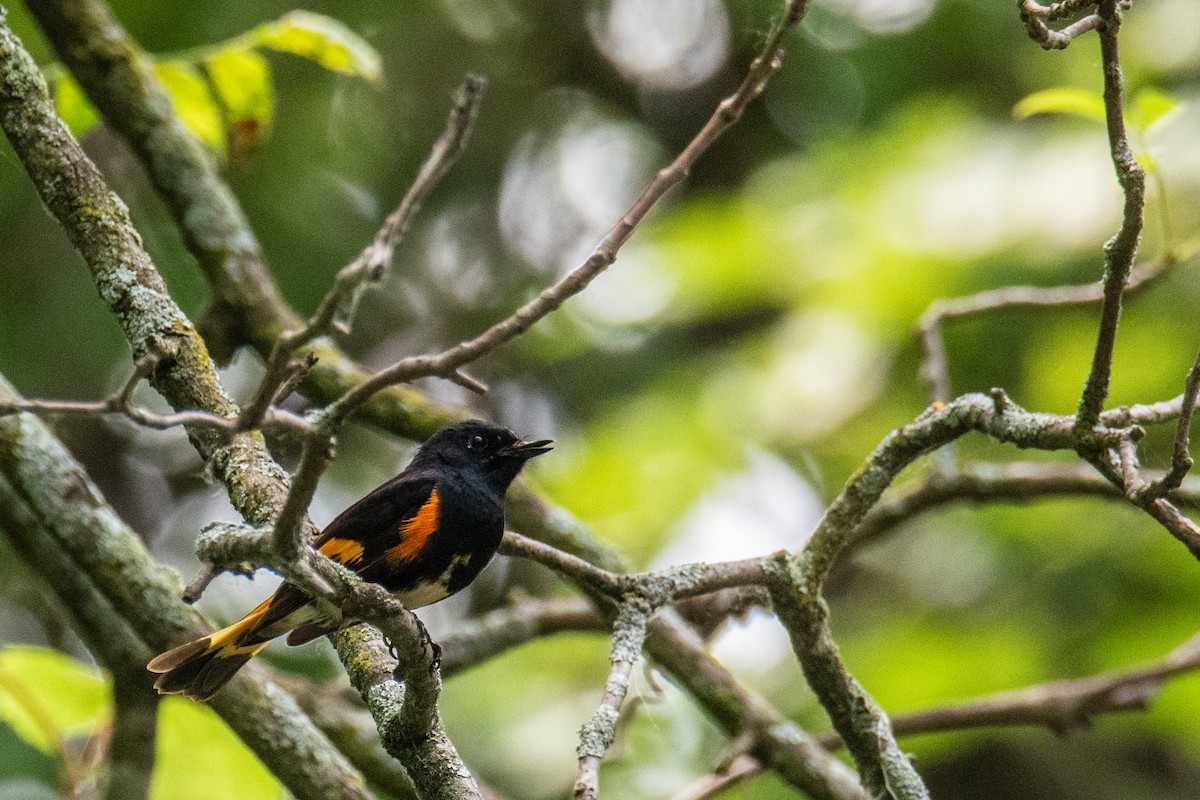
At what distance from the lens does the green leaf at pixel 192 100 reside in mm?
3721

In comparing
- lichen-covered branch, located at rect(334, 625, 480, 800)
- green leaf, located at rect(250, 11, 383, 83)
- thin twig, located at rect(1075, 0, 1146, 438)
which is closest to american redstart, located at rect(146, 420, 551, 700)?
lichen-covered branch, located at rect(334, 625, 480, 800)

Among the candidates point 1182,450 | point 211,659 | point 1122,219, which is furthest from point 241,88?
point 1182,450

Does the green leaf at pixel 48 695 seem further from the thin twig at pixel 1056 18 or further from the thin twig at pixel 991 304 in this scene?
the thin twig at pixel 1056 18

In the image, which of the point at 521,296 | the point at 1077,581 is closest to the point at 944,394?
the point at 1077,581

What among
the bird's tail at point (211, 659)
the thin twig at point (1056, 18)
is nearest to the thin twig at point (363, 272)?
the thin twig at point (1056, 18)

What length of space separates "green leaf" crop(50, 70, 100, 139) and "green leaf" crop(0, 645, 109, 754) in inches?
61.7

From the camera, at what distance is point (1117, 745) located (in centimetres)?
585

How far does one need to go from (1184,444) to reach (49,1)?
3.28m

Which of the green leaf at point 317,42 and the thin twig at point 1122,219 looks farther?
the green leaf at point 317,42

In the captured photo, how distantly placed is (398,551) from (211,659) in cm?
55

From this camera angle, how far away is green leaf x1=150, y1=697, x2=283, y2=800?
350 centimetres

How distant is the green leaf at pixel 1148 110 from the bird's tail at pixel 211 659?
2.30m

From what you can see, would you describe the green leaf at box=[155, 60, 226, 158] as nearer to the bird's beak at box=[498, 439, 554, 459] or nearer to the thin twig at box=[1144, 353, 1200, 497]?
the bird's beak at box=[498, 439, 554, 459]

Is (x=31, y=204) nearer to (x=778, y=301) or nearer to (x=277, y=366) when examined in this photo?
(x=778, y=301)
